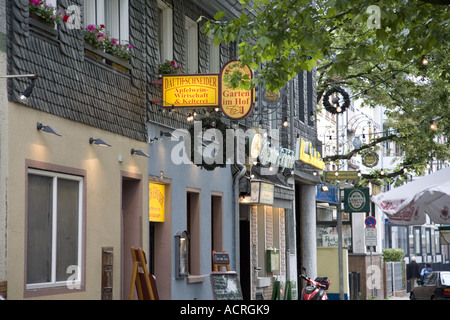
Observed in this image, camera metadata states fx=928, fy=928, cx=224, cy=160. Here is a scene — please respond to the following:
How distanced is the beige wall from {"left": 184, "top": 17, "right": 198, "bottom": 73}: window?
A: 150 inches

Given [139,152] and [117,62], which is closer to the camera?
[117,62]

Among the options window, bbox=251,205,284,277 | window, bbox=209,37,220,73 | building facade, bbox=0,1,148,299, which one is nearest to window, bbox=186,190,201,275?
building facade, bbox=0,1,148,299

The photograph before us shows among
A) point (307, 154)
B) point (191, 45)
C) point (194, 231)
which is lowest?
point (194, 231)

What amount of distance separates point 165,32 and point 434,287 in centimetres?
1372

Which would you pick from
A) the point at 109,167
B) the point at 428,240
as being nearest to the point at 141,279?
the point at 109,167

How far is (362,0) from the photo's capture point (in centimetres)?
1217

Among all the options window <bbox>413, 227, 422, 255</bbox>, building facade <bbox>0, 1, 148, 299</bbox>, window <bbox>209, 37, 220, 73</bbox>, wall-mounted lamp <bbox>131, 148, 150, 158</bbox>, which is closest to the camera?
building facade <bbox>0, 1, 148, 299</bbox>

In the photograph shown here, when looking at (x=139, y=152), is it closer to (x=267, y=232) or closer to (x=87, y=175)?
(x=87, y=175)

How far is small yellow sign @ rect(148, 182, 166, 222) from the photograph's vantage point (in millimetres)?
17031

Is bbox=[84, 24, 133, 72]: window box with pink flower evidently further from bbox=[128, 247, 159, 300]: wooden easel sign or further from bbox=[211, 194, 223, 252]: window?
bbox=[211, 194, 223, 252]: window

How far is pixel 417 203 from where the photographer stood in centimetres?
1304

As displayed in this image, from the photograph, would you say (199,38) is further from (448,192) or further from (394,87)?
(394,87)

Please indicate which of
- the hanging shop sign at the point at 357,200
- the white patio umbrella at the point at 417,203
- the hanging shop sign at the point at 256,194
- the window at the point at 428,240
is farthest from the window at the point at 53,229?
the window at the point at 428,240

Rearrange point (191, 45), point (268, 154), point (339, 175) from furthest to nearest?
point (339, 175) < point (268, 154) < point (191, 45)
